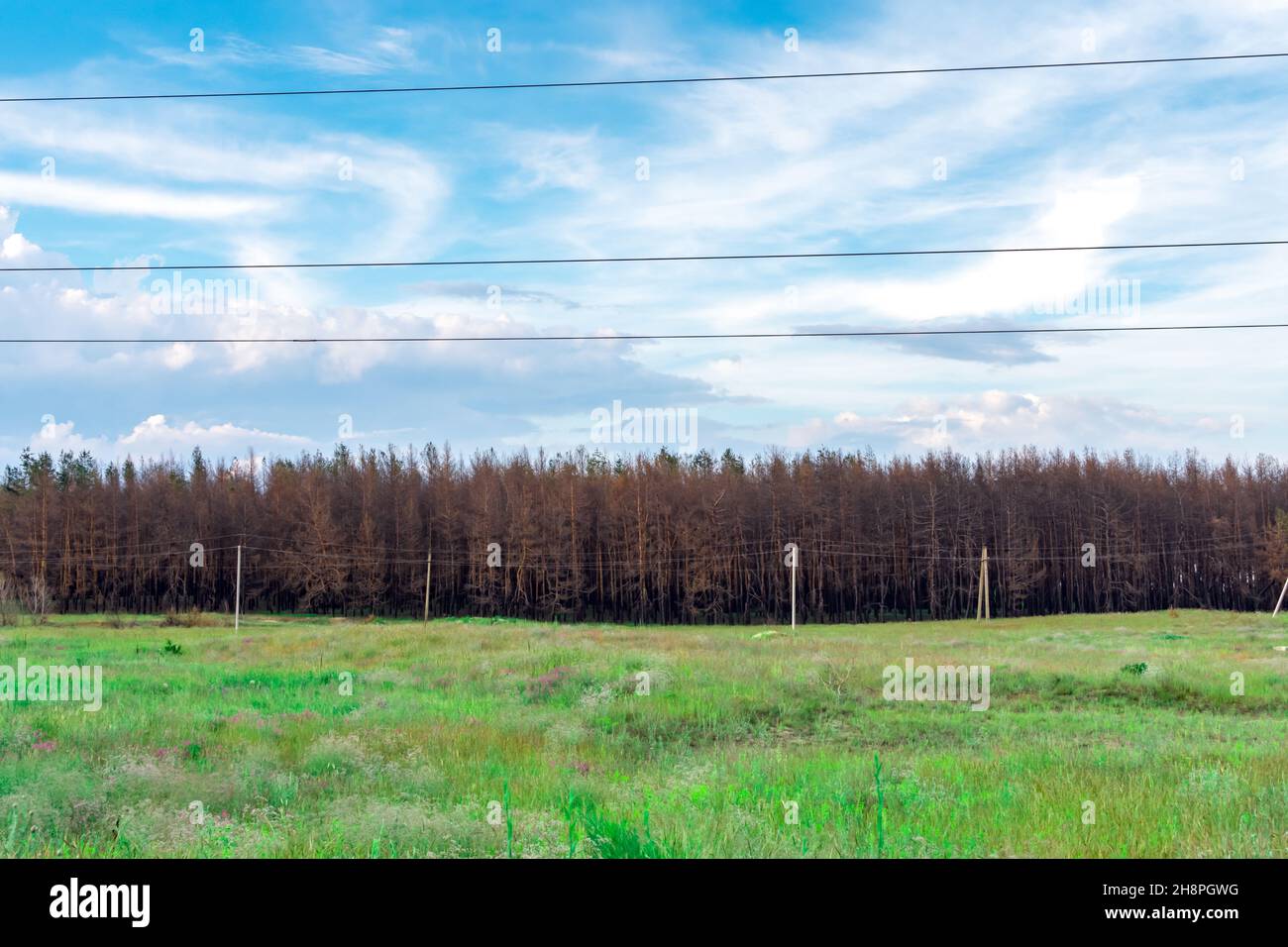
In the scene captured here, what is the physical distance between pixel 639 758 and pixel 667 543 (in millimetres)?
54604

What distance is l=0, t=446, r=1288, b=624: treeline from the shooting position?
220 feet

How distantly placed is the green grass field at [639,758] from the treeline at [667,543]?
42682 mm

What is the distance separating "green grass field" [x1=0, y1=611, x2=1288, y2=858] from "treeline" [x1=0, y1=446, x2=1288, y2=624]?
4268 centimetres

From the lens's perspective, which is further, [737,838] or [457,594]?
[457,594]

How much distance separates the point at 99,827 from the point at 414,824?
313cm

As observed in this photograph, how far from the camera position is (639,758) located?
12438mm

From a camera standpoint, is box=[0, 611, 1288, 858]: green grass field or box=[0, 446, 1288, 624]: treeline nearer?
box=[0, 611, 1288, 858]: green grass field

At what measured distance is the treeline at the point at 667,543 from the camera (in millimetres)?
67000

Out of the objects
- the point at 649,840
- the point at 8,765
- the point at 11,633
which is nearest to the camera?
the point at 649,840

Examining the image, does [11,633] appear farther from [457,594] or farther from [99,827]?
[457,594]

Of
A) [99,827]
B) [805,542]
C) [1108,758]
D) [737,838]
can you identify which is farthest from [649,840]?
[805,542]

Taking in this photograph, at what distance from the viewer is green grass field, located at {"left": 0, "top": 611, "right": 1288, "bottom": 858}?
6.97 m

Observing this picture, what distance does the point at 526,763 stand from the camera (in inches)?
430
